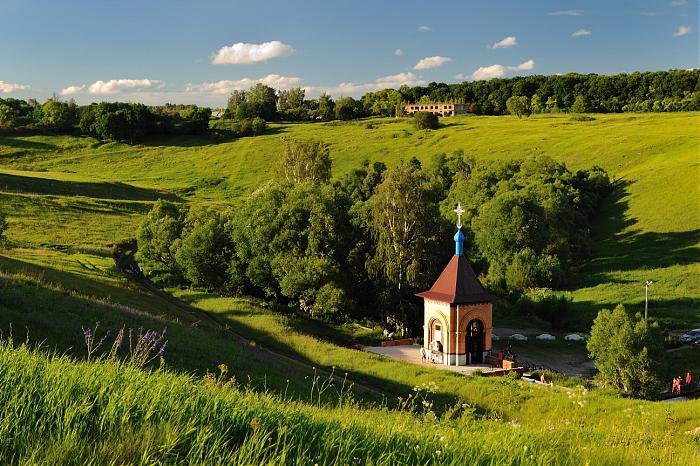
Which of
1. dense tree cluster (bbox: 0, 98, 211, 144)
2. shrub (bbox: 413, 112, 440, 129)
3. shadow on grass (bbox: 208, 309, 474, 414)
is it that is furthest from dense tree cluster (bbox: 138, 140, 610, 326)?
dense tree cluster (bbox: 0, 98, 211, 144)

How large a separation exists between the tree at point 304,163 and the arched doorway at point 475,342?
132 feet

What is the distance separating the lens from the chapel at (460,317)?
112 feet

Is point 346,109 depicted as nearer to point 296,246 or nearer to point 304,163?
point 304,163

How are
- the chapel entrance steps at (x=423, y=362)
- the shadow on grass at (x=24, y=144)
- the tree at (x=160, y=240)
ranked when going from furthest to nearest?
the shadow on grass at (x=24, y=144)
the tree at (x=160, y=240)
the chapel entrance steps at (x=423, y=362)

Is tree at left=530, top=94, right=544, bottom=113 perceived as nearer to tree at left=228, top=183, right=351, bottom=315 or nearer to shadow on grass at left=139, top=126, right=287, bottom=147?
shadow on grass at left=139, top=126, right=287, bottom=147

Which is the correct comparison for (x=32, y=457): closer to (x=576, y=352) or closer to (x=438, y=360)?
(x=438, y=360)

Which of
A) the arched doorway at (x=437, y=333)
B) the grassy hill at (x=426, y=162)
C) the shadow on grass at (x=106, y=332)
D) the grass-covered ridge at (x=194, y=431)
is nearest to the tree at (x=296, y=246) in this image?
the arched doorway at (x=437, y=333)

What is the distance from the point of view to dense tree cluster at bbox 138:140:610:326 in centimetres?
4103

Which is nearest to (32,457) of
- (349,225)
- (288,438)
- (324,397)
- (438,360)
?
(288,438)

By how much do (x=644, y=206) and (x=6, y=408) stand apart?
8350 centimetres

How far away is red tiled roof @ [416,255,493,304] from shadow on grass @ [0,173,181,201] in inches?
2264

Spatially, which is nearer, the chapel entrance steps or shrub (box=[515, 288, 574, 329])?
the chapel entrance steps

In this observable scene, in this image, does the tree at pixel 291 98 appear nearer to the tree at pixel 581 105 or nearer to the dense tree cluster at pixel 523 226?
the tree at pixel 581 105

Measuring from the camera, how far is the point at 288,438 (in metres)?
5.19
